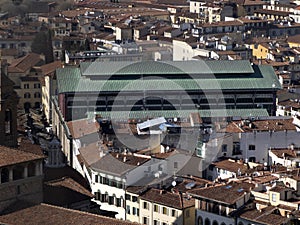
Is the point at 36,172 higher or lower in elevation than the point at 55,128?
higher

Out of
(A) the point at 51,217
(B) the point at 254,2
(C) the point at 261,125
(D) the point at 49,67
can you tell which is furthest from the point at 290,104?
(B) the point at 254,2

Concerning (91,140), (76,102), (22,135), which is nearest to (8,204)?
(91,140)

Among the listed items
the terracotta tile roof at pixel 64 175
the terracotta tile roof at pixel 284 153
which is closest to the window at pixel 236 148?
the terracotta tile roof at pixel 284 153

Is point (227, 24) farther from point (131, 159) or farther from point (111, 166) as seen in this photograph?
point (111, 166)

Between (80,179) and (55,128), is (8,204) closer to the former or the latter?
(80,179)

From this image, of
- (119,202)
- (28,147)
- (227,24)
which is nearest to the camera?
(119,202)

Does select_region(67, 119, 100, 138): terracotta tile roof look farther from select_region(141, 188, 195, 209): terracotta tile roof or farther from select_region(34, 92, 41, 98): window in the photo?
select_region(34, 92, 41, 98): window
